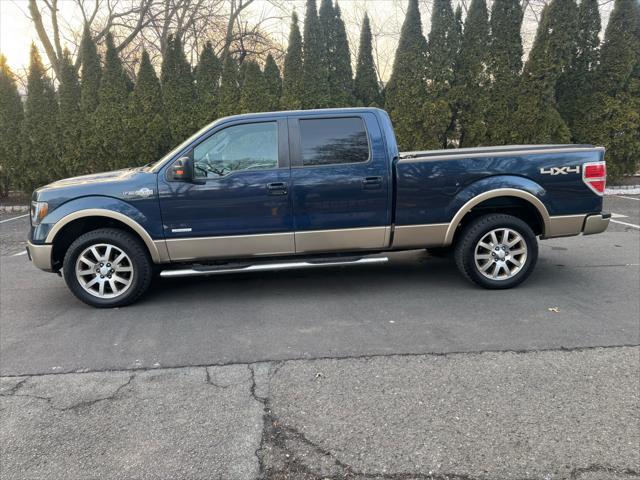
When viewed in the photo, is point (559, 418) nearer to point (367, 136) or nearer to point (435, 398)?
point (435, 398)

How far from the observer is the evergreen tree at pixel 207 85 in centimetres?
1234

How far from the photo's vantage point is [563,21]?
37.6 ft

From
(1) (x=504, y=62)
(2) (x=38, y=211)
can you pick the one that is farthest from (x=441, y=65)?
(2) (x=38, y=211)

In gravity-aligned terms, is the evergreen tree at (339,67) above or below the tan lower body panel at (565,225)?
above

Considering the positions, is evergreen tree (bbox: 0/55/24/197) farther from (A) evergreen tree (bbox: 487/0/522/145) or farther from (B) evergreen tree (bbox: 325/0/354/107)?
(A) evergreen tree (bbox: 487/0/522/145)

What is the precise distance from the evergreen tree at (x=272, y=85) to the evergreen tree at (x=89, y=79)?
177 inches

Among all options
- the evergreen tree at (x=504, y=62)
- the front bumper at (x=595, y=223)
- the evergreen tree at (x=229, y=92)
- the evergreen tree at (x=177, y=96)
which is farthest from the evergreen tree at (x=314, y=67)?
the front bumper at (x=595, y=223)

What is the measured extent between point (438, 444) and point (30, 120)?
13.9 meters

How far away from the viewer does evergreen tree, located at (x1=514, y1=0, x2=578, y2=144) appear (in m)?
11.5

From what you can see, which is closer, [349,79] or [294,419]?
[294,419]

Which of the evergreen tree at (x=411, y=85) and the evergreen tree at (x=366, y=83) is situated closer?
the evergreen tree at (x=411, y=85)

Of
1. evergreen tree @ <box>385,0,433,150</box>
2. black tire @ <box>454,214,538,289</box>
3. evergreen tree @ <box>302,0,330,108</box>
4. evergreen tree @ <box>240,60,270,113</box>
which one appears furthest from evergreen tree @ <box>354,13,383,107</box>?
black tire @ <box>454,214,538,289</box>

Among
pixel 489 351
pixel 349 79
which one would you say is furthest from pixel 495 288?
pixel 349 79

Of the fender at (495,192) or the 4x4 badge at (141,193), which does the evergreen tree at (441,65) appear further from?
the 4x4 badge at (141,193)
